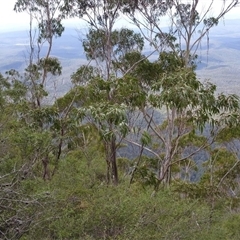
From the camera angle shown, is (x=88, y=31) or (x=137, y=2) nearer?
(x=137, y=2)

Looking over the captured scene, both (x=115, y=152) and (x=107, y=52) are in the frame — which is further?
(x=107, y=52)

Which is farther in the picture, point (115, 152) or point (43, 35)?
point (43, 35)

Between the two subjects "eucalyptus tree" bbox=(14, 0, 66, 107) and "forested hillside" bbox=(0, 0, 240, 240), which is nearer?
"forested hillside" bbox=(0, 0, 240, 240)

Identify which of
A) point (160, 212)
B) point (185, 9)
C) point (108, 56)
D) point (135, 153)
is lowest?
point (135, 153)

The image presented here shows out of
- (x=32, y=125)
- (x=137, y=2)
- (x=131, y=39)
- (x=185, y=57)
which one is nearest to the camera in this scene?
(x=32, y=125)

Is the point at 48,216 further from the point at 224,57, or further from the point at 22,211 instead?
the point at 224,57

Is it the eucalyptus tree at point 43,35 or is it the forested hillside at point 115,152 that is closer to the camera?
the forested hillside at point 115,152

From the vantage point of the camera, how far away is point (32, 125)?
7.05 metres

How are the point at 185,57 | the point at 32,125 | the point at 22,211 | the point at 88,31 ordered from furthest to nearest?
the point at 88,31 < the point at 185,57 < the point at 32,125 < the point at 22,211

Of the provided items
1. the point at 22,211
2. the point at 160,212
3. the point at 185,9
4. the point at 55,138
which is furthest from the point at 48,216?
the point at 185,9

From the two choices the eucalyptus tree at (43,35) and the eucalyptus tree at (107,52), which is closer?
the eucalyptus tree at (107,52)

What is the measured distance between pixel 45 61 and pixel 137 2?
4.18m

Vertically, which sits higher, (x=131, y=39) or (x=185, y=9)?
(x=185, y=9)

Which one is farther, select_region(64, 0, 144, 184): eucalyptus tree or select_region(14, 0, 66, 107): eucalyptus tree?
select_region(14, 0, 66, 107): eucalyptus tree
